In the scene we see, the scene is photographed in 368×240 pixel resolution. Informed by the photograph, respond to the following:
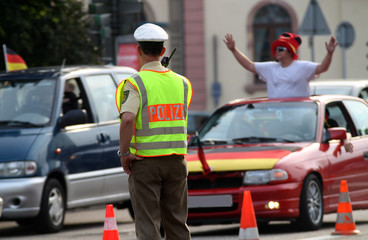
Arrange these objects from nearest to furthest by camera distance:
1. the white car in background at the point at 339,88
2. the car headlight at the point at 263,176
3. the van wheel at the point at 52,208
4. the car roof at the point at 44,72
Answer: the car headlight at the point at 263,176
the van wheel at the point at 52,208
the car roof at the point at 44,72
the white car in background at the point at 339,88

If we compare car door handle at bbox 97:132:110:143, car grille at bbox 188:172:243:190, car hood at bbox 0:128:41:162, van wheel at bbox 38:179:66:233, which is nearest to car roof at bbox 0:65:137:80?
car door handle at bbox 97:132:110:143

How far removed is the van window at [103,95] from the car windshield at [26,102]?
0.69 meters

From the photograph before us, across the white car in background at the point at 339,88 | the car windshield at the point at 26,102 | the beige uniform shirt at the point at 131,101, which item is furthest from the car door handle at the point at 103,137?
the beige uniform shirt at the point at 131,101

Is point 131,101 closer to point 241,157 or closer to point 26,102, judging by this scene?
point 241,157

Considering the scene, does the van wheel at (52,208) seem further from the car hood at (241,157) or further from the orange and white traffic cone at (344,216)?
the orange and white traffic cone at (344,216)

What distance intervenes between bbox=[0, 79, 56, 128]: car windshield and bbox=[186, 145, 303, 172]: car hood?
1971 mm

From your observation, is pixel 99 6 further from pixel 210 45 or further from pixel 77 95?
pixel 210 45

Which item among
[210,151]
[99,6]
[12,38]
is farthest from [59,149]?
[99,6]

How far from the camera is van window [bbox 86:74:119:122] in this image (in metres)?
13.5

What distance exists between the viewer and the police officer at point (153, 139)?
7047mm

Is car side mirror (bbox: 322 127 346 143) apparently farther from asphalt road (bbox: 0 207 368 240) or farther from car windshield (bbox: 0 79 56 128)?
car windshield (bbox: 0 79 56 128)

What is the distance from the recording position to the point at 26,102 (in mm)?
12914

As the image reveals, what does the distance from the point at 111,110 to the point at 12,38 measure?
3473 mm

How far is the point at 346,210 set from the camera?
10570 millimetres
